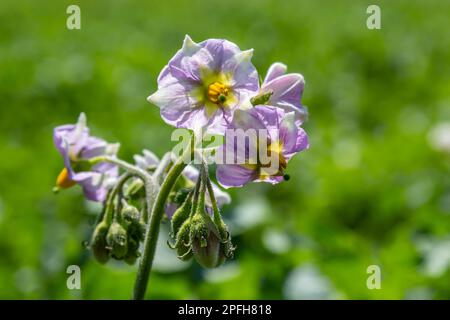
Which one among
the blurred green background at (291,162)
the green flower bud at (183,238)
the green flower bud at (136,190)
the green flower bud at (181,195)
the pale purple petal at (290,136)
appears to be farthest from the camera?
the blurred green background at (291,162)

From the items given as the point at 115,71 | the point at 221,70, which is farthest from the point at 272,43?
the point at 221,70

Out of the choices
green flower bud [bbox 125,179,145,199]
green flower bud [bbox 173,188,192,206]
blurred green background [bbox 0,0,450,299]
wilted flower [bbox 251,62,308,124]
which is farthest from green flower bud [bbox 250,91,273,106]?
blurred green background [bbox 0,0,450,299]

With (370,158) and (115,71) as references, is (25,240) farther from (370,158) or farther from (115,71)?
(115,71)

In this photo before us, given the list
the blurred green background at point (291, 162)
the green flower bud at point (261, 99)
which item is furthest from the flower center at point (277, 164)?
the blurred green background at point (291, 162)

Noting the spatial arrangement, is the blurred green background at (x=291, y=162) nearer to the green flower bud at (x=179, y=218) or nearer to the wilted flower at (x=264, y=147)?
the green flower bud at (x=179, y=218)

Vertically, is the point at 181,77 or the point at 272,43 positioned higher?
the point at 272,43

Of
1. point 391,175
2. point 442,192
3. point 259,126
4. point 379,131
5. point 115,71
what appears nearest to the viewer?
point 259,126
